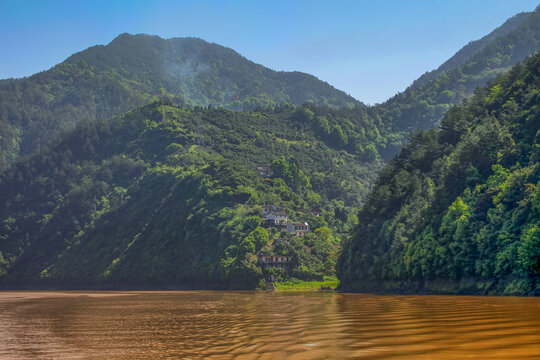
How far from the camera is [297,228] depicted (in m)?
142

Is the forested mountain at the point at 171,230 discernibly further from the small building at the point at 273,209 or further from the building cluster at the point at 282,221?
the building cluster at the point at 282,221

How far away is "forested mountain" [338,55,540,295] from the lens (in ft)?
166

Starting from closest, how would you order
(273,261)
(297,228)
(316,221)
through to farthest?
(273,261)
(297,228)
(316,221)

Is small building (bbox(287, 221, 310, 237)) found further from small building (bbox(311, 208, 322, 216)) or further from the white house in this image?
small building (bbox(311, 208, 322, 216))

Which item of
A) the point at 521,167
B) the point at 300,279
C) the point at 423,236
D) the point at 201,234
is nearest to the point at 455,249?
the point at 423,236

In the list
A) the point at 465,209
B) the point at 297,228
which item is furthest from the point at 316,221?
the point at 465,209

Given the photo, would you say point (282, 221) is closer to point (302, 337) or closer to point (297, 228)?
point (297, 228)

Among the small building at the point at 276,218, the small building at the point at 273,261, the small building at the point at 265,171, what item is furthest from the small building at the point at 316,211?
the small building at the point at 273,261

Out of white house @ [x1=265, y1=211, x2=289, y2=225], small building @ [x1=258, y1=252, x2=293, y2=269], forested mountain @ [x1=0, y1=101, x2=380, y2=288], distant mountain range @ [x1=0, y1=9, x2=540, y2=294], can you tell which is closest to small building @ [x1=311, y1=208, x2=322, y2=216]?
forested mountain @ [x1=0, y1=101, x2=380, y2=288]

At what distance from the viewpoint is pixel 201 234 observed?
447ft

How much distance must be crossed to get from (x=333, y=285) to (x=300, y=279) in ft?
45.1

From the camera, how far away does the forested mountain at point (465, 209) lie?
5050 centimetres

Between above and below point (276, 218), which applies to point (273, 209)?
above

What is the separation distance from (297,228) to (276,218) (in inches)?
246
